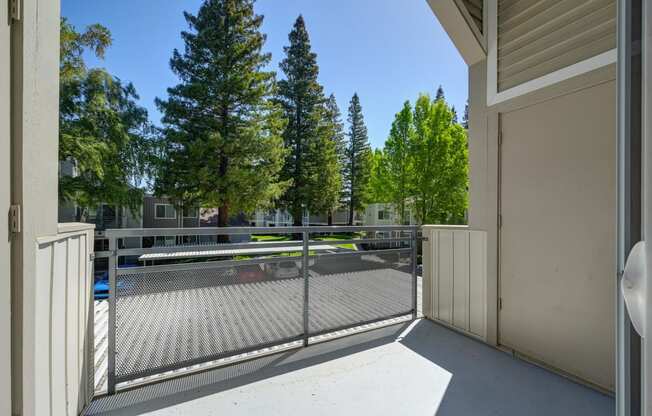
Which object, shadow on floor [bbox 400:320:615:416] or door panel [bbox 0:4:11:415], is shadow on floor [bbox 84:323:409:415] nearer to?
shadow on floor [bbox 400:320:615:416]

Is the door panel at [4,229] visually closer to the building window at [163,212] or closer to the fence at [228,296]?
the fence at [228,296]

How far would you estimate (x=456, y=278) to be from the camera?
3.13 meters

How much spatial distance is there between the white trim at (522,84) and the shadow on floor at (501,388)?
225 cm

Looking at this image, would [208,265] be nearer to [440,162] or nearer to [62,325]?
[62,325]

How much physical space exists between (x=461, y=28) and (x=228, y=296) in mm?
3211

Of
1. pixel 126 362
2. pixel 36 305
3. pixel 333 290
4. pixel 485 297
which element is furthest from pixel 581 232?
pixel 126 362

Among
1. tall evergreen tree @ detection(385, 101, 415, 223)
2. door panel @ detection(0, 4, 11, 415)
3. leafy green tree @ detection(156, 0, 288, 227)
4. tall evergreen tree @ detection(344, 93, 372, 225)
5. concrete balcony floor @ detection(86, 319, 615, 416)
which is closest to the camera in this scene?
door panel @ detection(0, 4, 11, 415)

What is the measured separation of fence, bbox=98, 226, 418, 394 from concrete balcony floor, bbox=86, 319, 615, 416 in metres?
0.19

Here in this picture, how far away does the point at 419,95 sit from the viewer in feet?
36.6

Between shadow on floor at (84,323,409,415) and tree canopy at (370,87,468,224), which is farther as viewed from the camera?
tree canopy at (370,87,468,224)

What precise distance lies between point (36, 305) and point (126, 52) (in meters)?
10.3

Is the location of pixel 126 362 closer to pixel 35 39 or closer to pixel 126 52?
pixel 35 39

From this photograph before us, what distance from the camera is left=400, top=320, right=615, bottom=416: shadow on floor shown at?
6.19ft

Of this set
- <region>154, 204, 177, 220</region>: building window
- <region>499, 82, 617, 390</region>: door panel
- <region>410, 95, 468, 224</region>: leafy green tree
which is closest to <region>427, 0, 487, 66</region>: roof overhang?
<region>499, 82, 617, 390</region>: door panel
